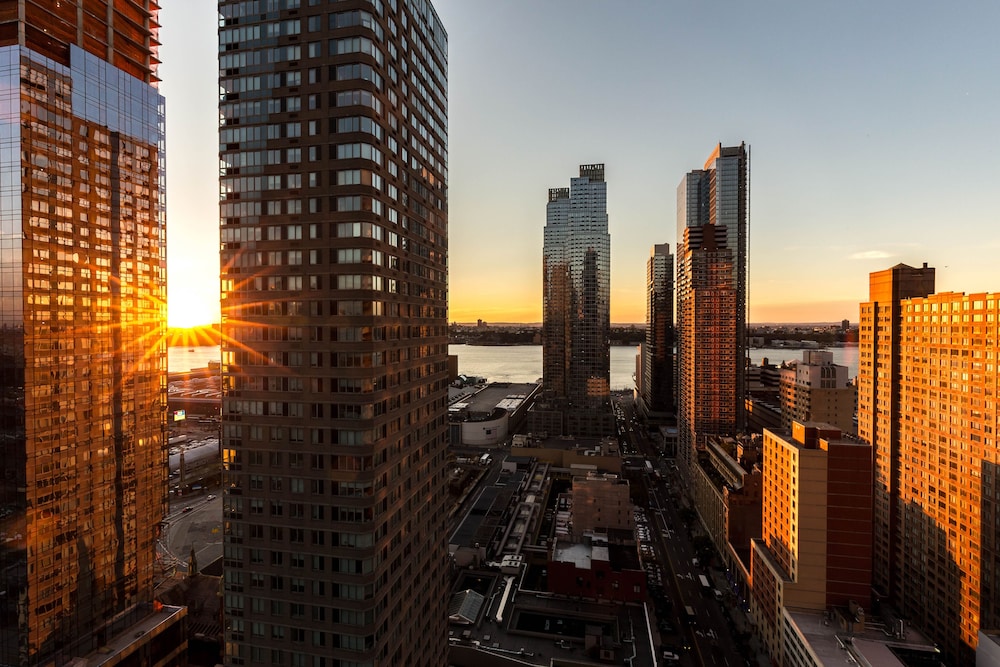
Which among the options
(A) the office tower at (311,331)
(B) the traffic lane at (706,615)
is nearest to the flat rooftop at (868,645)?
(B) the traffic lane at (706,615)

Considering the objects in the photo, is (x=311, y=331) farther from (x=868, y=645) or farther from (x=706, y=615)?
(x=706, y=615)

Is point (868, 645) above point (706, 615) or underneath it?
above

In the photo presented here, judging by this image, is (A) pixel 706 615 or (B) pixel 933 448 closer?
(B) pixel 933 448

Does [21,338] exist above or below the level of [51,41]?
below

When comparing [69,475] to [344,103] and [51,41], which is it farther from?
[344,103]

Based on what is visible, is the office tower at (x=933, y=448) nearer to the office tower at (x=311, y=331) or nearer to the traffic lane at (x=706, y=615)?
the traffic lane at (x=706, y=615)

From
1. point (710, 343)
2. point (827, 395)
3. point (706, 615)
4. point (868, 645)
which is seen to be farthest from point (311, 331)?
point (827, 395)

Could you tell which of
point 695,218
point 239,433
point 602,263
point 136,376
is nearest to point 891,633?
point 239,433

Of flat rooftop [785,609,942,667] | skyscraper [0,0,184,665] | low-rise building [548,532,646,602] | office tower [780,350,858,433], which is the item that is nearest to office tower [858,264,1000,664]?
flat rooftop [785,609,942,667]

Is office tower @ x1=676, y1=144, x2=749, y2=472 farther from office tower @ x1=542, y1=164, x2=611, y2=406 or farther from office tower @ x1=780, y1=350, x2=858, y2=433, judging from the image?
office tower @ x1=542, y1=164, x2=611, y2=406
